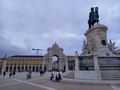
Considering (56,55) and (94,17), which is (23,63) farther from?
(94,17)

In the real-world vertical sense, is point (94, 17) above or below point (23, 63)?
above

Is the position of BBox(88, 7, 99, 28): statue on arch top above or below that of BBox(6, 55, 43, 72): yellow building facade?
above

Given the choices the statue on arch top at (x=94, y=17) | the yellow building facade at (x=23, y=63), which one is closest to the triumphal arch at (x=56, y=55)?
the yellow building facade at (x=23, y=63)

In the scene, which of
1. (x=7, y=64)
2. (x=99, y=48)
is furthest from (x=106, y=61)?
(x=7, y=64)

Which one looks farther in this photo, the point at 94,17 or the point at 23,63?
the point at 23,63

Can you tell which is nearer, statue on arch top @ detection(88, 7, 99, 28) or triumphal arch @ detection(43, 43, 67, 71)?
statue on arch top @ detection(88, 7, 99, 28)

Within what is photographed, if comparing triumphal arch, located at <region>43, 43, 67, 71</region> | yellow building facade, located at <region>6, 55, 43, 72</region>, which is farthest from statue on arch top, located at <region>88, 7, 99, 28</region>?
yellow building facade, located at <region>6, 55, 43, 72</region>

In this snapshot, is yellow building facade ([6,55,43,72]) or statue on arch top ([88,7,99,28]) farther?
yellow building facade ([6,55,43,72])

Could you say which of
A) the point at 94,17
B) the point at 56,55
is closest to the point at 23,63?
the point at 56,55

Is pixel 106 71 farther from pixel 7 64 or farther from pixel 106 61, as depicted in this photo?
pixel 7 64

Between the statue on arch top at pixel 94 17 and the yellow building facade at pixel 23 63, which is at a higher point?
the statue on arch top at pixel 94 17

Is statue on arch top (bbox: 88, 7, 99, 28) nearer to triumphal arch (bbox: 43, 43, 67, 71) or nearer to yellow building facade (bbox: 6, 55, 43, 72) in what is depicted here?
triumphal arch (bbox: 43, 43, 67, 71)

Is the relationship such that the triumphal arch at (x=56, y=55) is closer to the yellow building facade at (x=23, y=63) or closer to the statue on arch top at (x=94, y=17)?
the yellow building facade at (x=23, y=63)

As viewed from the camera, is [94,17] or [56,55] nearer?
[94,17]
